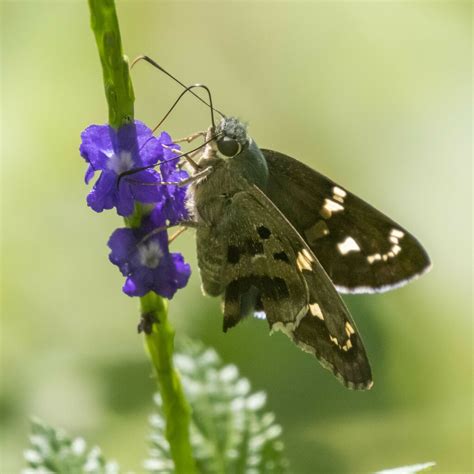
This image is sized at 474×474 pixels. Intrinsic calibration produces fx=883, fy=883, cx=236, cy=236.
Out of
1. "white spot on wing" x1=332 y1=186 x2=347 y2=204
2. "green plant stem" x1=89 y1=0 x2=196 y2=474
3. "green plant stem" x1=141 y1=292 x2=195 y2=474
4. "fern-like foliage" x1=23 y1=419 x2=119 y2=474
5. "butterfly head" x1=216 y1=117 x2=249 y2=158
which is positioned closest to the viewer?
"green plant stem" x1=89 y1=0 x2=196 y2=474

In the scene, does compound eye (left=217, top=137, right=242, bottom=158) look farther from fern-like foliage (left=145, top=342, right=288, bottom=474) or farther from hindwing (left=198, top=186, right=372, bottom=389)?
fern-like foliage (left=145, top=342, right=288, bottom=474)

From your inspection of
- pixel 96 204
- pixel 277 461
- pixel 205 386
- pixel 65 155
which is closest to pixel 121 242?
pixel 96 204

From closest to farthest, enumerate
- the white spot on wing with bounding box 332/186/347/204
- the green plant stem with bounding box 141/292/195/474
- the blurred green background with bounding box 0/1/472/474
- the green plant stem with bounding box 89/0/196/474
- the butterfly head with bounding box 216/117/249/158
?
the green plant stem with bounding box 89/0/196/474
the green plant stem with bounding box 141/292/195/474
the butterfly head with bounding box 216/117/249/158
the white spot on wing with bounding box 332/186/347/204
the blurred green background with bounding box 0/1/472/474

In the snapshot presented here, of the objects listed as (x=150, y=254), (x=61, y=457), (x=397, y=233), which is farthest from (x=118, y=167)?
(x=397, y=233)

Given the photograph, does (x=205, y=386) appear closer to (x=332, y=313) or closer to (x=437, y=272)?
(x=332, y=313)

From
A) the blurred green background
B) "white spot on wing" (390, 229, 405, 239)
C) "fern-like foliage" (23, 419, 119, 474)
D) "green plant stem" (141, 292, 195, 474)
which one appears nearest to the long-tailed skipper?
"white spot on wing" (390, 229, 405, 239)
